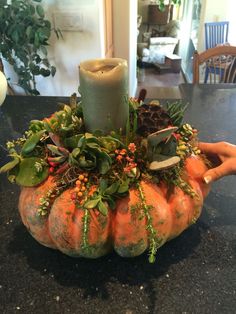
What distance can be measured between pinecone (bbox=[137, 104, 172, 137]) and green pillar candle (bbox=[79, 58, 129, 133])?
0.03 m

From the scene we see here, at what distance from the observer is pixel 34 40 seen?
69.6 inches

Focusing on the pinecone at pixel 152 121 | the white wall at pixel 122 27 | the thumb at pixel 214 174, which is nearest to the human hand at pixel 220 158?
the thumb at pixel 214 174

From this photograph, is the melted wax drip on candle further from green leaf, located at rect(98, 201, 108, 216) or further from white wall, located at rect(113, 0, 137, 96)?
white wall, located at rect(113, 0, 137, 96)

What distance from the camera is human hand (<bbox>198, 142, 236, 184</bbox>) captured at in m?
0.47

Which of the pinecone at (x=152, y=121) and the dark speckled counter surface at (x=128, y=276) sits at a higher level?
the pinecone at (x=152, y=121)

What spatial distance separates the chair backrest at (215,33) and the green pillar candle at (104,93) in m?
3.92

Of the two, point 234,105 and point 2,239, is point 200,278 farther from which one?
point 234,105

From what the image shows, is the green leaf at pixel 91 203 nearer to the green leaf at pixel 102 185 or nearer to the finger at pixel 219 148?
the green leaf at pixel 102 185

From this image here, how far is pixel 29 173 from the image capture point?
1.47ft

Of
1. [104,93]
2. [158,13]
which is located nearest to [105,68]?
[104,93]

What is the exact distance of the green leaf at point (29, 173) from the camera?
442 mm

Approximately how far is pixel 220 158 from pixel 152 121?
0.17m

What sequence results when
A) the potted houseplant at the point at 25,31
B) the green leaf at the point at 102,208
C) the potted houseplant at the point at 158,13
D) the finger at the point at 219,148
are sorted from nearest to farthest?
the green leaf at the point at 102,208, the finger at the point at 219,148, the potted houseplant at the point at 25,31, the potted houseplant at the point at 158,13

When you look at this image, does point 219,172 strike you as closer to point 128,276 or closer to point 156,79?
point 128,276
